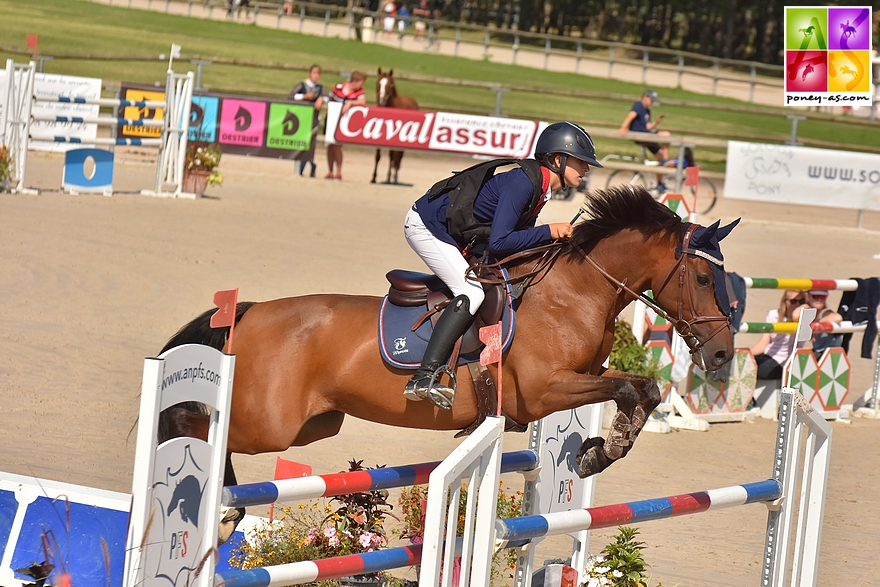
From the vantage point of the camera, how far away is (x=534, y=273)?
4.13 metres

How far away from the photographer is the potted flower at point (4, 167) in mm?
11758

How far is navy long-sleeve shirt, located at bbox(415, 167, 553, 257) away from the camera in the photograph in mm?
3926

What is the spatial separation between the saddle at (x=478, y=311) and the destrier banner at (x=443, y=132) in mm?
12167

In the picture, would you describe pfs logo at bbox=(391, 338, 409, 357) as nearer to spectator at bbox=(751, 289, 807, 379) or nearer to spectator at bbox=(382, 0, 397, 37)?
spectator at bbox=(751, 289, 807, 379)

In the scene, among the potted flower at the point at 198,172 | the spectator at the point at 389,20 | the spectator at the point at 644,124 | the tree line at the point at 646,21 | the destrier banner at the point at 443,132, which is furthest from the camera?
the tree line at the point at 646,21

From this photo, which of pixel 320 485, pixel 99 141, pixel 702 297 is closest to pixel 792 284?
pixel 702 297

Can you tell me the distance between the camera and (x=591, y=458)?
3.92 m

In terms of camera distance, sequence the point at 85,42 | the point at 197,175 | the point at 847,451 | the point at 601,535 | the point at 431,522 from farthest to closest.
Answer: the point at 85,42
the point at 197,175
the point at 847,451
the point at 601,535
the point at 431,522

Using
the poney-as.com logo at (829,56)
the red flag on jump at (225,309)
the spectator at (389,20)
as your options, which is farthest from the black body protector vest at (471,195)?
the spectator at (389,20)

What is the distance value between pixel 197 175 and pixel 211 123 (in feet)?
9.37

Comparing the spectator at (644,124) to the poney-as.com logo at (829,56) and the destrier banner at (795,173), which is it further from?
the poney-as.com logo at (829,56)

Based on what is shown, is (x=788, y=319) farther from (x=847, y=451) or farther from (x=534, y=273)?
(x=534, y=273)

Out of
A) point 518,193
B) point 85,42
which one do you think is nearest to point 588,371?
point 518,193

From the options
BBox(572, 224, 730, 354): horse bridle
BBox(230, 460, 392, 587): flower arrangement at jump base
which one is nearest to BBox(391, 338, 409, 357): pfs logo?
BBox(230, 460, 392, 587): flower arrangement at jump base
